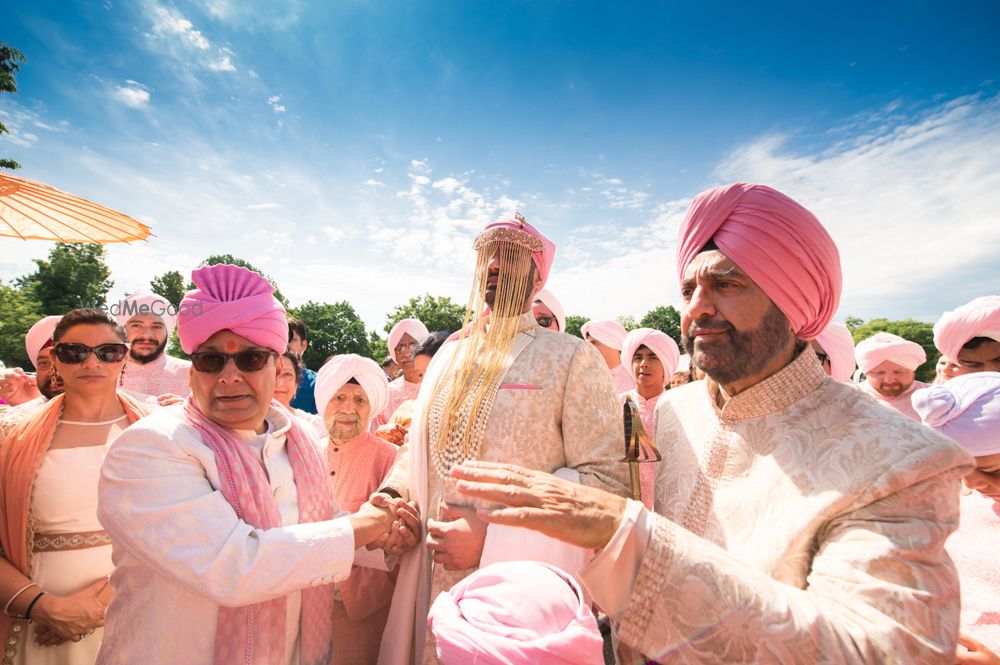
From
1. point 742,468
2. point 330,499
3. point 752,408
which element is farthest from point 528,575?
point 330,499

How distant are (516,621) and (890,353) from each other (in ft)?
19.5

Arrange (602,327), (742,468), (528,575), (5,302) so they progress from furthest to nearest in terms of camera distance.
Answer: (5,302) < (602,327) < (742,468) < (528,575)

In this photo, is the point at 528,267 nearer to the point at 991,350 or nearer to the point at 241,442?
the point at 241,442

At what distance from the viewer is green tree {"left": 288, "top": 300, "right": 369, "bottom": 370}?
40344 mm

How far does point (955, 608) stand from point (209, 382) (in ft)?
8.34

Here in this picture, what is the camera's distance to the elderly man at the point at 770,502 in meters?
1.12

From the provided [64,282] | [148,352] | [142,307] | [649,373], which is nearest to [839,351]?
[649,373]

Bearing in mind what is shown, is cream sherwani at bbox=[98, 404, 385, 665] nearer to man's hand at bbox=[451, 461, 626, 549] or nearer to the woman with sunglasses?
man's hand at bbox=[451, 461, 626, 549]

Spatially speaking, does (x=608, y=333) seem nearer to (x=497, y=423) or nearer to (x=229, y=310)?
(x=497, y=423)

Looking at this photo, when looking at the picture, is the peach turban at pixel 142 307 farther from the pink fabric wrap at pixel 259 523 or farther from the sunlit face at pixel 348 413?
the pink fabric wrap at pixel 259 523

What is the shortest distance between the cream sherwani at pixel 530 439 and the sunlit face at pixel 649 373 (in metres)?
3.14

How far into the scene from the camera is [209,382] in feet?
6.68

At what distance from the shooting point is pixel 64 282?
126 feet

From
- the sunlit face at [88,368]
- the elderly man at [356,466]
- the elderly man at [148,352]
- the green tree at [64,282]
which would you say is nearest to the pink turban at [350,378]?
the elderly man at [356,466]
